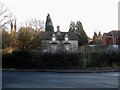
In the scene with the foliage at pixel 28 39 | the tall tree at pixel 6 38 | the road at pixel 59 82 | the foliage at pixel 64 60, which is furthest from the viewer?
the tall tree at pixel 6 38

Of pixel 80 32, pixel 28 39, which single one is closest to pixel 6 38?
pixel 28 39

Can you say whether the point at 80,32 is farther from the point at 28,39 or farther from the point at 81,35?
the point at 28,39

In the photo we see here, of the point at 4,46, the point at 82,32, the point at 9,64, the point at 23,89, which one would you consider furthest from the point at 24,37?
the point at 82,32

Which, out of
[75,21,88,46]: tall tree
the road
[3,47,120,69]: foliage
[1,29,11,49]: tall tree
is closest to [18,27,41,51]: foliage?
[1,29,11,49]: tall tree

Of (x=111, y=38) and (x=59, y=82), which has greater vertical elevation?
(x=111, y=38)

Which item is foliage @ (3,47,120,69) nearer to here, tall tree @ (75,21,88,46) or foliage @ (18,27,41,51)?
foliage @ (18,27,41,51)

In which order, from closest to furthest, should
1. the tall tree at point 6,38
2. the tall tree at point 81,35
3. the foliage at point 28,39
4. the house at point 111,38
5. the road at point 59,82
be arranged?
the road at point 59,82, the foliage at point 28,39, the tall tree at point 6,38, the house at point 111,38, the tall tree at point 81,35

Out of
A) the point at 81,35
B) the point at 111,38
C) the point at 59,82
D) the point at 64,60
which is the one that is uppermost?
the point at 81,35

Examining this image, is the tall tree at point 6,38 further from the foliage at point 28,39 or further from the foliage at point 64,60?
the foliage at point 64,60

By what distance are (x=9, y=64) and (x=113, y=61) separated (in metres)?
14.5

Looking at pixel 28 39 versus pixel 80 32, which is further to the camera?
pixel 80 32

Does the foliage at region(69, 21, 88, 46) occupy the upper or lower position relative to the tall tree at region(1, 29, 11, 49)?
upper

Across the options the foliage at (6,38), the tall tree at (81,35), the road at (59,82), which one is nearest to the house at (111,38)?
the tall tree at (81,35)

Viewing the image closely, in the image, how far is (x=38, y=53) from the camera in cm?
4119
